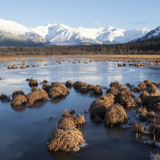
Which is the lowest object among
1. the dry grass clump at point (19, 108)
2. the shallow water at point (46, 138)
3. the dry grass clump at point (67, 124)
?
the shallow water at point (46, 138)

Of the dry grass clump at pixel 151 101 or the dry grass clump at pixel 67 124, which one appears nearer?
the dry grass clump at pixel 67 124

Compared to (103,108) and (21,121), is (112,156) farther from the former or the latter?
(21,121)

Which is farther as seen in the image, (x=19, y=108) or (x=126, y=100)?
(x=19, y=108)

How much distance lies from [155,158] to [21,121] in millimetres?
12220

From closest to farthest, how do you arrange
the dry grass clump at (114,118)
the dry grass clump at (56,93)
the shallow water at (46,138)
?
the shallow water at (46,138), the dry grass clump at (114,118), the dry grass clump at (56,93)

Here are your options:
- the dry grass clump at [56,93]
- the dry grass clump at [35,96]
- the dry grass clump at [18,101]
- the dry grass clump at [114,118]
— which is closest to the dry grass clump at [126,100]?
the dry grass clump at [114,118]

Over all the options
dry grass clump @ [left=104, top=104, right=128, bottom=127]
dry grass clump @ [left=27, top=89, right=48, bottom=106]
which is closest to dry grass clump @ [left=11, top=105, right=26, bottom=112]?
dry grass clump @ [left=27, top=89, right=48, bottom=106]

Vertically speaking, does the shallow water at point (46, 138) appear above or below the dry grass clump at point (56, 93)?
below

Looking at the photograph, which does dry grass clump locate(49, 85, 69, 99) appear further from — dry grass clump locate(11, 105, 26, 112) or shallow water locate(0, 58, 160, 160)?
shallow water locate(0, 58, 160, 160)

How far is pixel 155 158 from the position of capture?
12609 mm

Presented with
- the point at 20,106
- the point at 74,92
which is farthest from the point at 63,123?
the point at 74,92

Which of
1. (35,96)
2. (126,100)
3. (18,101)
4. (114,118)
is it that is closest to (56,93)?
(35,96)

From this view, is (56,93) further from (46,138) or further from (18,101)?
(46,138)

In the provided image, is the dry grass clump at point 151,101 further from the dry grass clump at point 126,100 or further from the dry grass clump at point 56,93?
the dry grass clump at point 56,93
